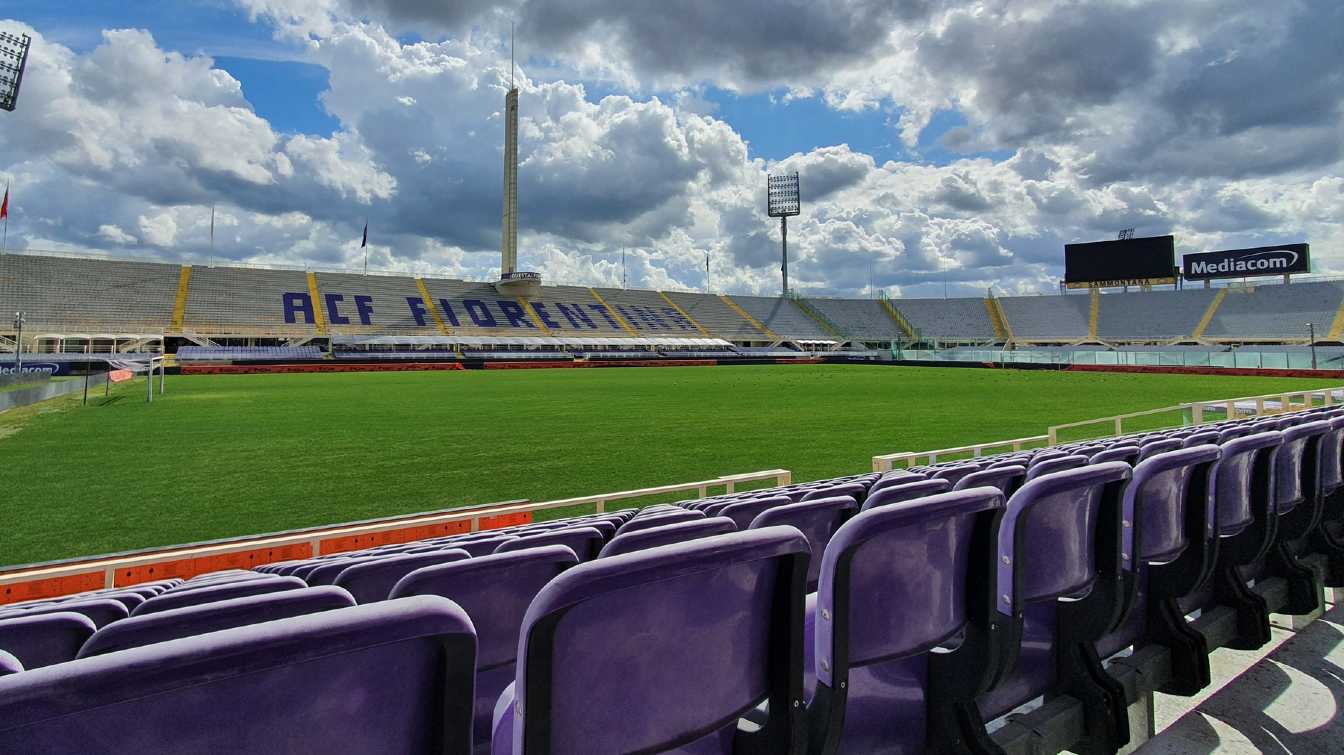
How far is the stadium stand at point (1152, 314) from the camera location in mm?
72438

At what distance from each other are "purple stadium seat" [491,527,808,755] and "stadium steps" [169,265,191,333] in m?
68.1

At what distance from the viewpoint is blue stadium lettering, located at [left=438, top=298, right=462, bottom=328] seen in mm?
69125

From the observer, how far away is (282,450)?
47.3 feet

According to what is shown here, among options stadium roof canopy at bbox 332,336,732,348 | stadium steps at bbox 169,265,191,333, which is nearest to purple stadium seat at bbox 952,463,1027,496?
stadium roof canopy at bbox 332,336,732,348

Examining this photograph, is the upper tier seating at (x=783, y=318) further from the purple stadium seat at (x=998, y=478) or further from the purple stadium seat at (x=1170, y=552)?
the purple stadium seat at (x=1170, y=552)

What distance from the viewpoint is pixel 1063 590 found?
241 cm

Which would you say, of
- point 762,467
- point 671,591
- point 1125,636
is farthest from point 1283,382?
point 671,591

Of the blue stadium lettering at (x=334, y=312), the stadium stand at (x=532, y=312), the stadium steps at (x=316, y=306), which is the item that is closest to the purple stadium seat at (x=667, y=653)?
the stadium stand at (x=532, y=312)

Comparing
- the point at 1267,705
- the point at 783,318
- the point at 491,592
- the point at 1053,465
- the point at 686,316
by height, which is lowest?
the point at 1267,705

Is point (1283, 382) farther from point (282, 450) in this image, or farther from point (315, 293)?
point (315, 293)

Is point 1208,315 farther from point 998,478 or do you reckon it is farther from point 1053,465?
point 998,478

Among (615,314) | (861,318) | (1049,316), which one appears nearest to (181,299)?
(615,314)

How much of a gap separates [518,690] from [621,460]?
11836 mm

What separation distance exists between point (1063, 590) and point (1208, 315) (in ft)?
295
